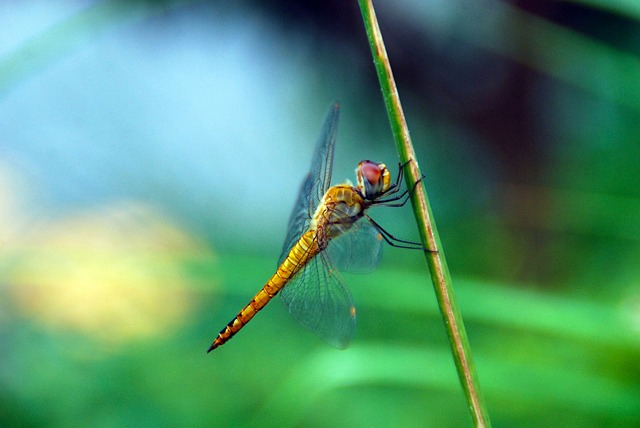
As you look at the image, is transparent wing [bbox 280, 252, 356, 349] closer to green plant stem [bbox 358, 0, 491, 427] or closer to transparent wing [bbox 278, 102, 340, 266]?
transparent wing [bbox 278, 102, 340, 266]

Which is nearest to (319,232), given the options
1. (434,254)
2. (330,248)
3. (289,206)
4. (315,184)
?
(330,248)

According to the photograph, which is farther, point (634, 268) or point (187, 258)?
point (187, 258)

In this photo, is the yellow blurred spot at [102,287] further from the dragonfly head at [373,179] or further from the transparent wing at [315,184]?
the dragonfly head at [373,179]

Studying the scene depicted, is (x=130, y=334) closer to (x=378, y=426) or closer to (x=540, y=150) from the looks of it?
(x=378, y=426)

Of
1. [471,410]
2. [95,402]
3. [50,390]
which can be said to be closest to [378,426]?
[95,402]

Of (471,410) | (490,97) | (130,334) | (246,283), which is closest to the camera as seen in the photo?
(471,410)

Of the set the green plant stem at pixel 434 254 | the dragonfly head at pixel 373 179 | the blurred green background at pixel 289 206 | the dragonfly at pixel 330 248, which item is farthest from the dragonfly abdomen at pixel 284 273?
the green plant stem at pixel 434 254

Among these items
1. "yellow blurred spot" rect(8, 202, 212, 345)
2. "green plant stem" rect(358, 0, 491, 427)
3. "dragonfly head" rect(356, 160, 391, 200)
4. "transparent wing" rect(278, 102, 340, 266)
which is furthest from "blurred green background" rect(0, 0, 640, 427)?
"green plant stem" rect(358, 0, 491, 427)
